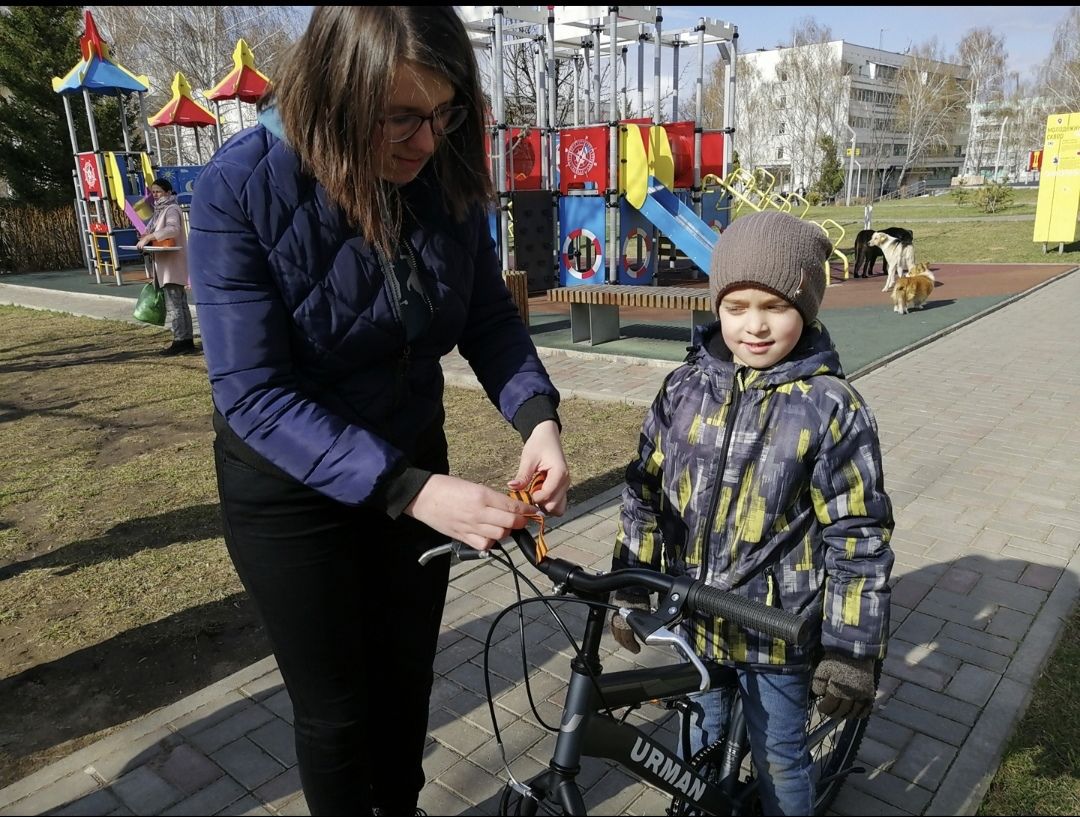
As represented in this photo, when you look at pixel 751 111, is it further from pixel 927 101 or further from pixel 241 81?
pixel 241 81

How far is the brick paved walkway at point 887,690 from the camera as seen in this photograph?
2.41 m

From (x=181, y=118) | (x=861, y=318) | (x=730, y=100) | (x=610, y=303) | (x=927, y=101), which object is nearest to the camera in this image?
(x=610, y=303)

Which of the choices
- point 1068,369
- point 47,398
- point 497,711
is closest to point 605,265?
point 1068,369

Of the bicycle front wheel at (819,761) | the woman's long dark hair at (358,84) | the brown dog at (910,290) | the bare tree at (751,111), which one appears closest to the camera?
the woman's long dark hair at (358,84)

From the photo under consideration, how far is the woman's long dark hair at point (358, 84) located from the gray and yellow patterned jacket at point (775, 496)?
0.81 m

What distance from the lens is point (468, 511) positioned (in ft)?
4.43

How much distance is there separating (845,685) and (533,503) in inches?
29.5

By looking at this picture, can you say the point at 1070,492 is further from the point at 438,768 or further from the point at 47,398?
the point at 47,398

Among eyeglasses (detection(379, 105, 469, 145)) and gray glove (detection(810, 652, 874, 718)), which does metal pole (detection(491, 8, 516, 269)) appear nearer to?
eyeglasses (detection(379, 105, 469, 145))

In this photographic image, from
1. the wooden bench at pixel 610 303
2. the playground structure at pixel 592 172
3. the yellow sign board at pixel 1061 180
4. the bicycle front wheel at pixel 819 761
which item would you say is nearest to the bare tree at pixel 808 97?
the yellow sign board at pixel 1061 180

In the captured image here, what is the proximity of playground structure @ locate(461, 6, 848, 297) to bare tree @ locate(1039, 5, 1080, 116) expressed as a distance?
3418 cm

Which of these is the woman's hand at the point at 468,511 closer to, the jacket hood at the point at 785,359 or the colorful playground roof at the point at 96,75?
the jacket hood at the point at 785,359

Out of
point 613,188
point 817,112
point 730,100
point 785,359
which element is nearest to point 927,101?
point 817,112

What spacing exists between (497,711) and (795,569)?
1405 mm
